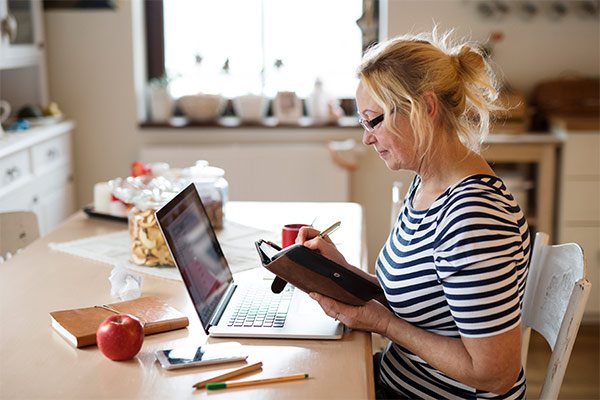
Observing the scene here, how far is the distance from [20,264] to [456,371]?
108 centimetres

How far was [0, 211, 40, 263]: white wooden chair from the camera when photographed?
198cm

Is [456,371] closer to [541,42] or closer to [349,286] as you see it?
[349,286]

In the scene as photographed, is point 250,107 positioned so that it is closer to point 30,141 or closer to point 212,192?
point 30,141

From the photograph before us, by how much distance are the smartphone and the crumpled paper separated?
11.7 inches

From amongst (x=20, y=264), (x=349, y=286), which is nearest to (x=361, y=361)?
(x=349, y=286)

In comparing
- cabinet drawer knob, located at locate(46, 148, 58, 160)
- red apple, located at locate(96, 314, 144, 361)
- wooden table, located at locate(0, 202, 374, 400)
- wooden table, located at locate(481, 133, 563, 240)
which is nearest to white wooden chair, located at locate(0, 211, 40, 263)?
wooden table, located at locate(0, 202, 374, 400)

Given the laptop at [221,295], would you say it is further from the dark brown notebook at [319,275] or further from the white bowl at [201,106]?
the white bowl at [201,106]

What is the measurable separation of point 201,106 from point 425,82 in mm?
2491

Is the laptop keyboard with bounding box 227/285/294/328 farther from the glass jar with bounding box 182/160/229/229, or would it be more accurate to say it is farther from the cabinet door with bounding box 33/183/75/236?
the cabinet door with bounding box 33/183/75/236

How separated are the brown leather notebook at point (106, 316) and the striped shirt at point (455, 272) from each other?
16.3 inches

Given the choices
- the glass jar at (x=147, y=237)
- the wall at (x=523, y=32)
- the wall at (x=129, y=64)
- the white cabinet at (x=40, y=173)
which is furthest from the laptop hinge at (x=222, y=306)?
the wall at (x=523, y=32)

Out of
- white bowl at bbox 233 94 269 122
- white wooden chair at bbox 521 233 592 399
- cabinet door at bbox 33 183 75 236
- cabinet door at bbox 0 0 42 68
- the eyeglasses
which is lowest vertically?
cabinet door at bbox 33 183 75 236

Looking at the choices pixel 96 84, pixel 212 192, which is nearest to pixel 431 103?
pixel 212 192

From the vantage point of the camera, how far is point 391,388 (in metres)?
1.38
